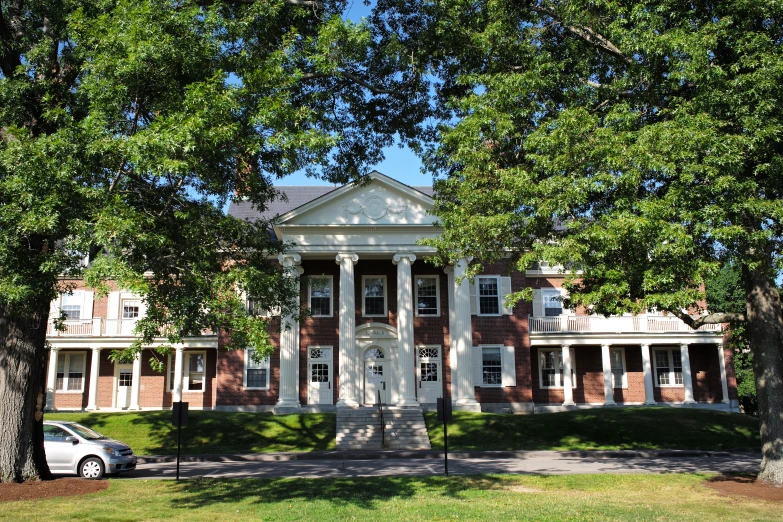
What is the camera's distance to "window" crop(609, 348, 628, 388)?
3422cm

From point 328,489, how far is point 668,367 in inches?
1029

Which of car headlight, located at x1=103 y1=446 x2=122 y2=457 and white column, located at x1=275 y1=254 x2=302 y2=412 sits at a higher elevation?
white column, located at x1=275 y1=254 x2=302 y2=412

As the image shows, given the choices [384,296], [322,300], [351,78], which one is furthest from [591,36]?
[322,300]

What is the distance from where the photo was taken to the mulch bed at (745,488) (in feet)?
41.4

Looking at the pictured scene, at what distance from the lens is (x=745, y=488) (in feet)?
43.7

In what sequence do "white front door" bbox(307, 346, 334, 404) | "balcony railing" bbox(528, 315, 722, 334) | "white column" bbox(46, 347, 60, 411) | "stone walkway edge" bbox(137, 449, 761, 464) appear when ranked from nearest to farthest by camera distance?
1. "stone walkway edge" bbox(137, 449, 761, 464)
2. "white front door" bbox(307, 346, 334, 404)
3. "white column" bbox(46, 347, 60, 411)
4. "balcony railing" bbox(528, 315, 722, 334)

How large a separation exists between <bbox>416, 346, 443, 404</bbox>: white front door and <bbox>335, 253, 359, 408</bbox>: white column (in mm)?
3604

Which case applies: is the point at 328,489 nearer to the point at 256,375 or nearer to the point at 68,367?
the point at 256,375

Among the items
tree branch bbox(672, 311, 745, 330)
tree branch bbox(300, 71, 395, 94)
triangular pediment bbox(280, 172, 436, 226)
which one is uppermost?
triangular pediment bbox(280, 172, 436, 226)

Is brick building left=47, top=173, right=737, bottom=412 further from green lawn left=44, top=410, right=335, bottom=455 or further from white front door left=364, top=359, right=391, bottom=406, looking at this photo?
green lawn left=44, top=410, right=335, bottom=455

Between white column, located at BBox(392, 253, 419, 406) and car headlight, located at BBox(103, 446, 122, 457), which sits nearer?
car headlight, located at BBox(103, 446, 122, 457)

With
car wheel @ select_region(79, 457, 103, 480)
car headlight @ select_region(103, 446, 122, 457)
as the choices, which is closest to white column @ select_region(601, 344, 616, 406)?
car headlight @ select_region(103, 446, 122, 457)

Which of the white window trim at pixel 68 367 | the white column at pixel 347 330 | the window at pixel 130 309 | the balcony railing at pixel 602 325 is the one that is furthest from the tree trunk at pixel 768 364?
the white window trim at pixel 68 367

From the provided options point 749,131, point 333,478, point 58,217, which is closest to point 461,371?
point 333,478
